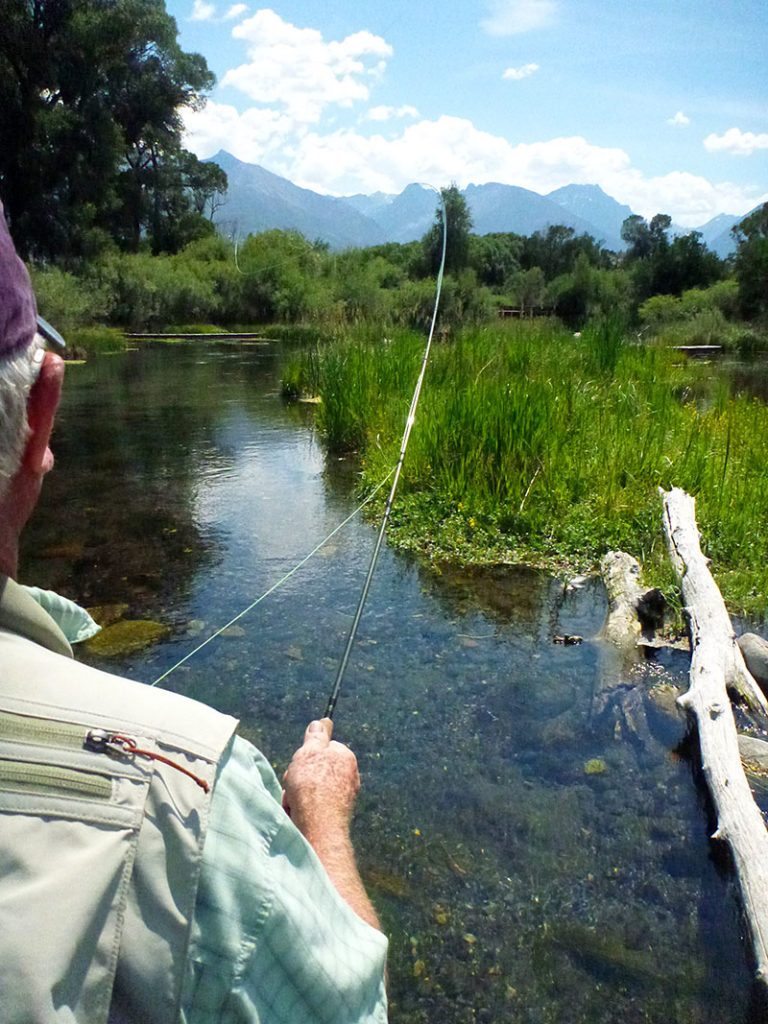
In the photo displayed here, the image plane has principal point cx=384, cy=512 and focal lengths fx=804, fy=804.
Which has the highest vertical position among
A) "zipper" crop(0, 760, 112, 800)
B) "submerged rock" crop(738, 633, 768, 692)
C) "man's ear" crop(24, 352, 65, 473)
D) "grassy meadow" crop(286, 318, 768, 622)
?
"man's ear" crop(24, 352, 65, 473)

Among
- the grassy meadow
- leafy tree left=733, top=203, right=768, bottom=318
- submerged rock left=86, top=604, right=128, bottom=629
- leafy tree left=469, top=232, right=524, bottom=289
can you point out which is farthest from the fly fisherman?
leafy tree left=469, top=232, right=524, bottom=289

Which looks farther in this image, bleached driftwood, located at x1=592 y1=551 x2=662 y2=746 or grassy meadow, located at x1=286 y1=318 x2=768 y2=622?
grassy meadow, located at x1=286 y1=318 x2=768 y2=622

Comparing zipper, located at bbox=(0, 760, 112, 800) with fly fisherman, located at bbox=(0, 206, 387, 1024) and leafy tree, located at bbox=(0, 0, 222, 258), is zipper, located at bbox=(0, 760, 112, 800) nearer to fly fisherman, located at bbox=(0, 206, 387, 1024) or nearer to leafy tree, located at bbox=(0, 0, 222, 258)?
fly fisherman, located at bbox=(0, 206, 387, 1024)

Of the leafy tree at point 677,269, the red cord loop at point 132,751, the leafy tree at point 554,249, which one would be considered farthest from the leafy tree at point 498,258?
the red cord loop at point 132,751

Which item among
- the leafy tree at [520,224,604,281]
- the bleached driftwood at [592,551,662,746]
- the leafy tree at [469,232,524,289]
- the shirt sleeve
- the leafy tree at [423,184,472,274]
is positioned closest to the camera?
the shirt sleeve

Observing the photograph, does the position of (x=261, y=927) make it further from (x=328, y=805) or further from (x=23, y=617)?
(x=328, y=805)

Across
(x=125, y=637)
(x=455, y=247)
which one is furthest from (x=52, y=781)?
(x=455, y=247)

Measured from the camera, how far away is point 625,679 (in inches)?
147

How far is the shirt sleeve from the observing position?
0.78 m

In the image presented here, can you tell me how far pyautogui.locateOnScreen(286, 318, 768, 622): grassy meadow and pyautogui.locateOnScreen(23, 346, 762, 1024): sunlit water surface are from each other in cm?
49

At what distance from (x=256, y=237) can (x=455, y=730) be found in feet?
138

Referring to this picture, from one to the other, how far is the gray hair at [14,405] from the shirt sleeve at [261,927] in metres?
0.39

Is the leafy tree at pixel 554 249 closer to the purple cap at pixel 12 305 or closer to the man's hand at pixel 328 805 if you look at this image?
the man's hand at pixel 328 805

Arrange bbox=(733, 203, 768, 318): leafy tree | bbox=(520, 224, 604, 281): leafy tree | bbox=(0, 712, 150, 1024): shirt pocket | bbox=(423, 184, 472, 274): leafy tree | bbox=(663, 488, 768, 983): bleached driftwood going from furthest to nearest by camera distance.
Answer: bbox=(520, 224, 604, 281): leafy tree, bbox=(733, 203, 768, 318): leafy tree, bbox=(423, 184, 472, 274): leafy tree, bbox=(663, 488, 768, 983): bleached driftwood, bbox=(0, 712, 150, 1024): shirt pocket
